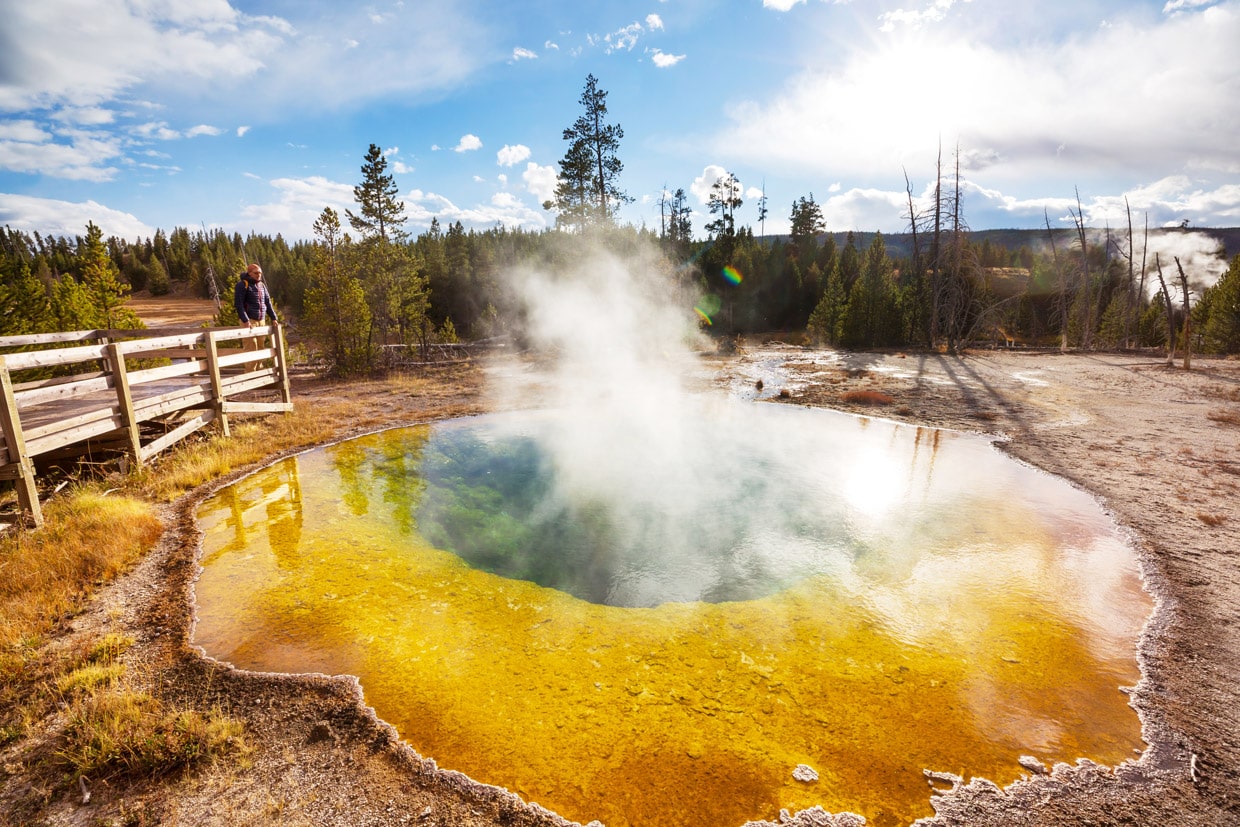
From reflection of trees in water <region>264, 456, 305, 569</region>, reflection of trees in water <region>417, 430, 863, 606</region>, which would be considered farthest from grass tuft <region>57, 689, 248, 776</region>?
reflection of trees in water <region>417, 430, 863, 606</region>

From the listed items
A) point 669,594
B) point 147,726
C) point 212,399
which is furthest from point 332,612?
point 212,399

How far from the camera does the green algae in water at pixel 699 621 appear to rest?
3.52 meters

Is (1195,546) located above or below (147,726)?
below

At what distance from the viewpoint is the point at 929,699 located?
159 inches

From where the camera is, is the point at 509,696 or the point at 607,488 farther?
the point at 607,488

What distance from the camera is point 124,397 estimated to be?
7652 millimetres

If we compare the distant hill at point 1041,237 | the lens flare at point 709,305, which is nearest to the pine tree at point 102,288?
the lens flare at point 709,305

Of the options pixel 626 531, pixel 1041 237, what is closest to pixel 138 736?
pixel 626 531

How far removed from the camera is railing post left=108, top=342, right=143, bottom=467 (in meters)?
7.48

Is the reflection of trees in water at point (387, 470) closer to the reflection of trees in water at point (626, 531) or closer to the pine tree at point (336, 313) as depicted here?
the reflection of trees in water at point (626, 531)

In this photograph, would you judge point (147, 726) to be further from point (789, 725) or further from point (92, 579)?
point (789, 725)

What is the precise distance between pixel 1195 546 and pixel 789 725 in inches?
250

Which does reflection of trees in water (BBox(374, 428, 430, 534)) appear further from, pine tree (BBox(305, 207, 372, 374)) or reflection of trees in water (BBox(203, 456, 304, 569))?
pine tree (BBox(305, 207, 372, 374))

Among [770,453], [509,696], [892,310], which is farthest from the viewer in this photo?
[892,310]
